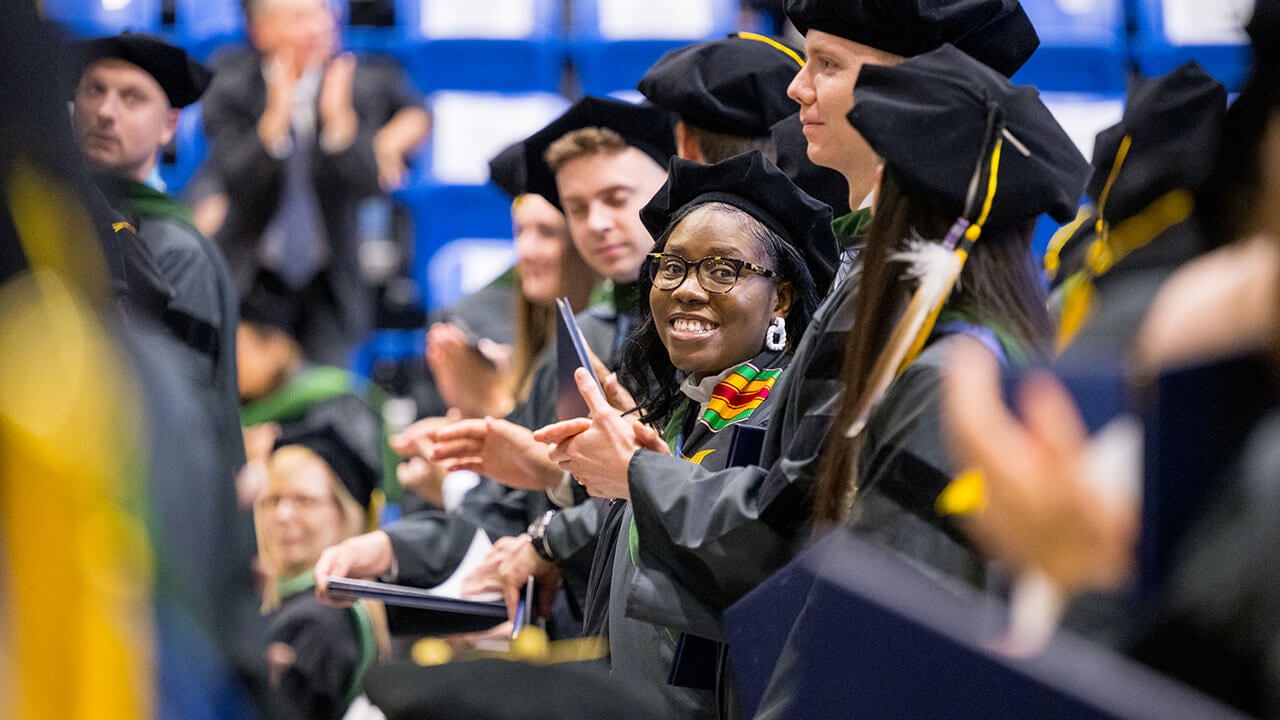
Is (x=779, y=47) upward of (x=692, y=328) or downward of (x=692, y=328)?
upward

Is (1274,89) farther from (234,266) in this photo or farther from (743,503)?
(234,266)

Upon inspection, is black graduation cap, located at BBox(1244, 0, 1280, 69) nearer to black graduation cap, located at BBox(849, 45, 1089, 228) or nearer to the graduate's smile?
black graduation cap, located at BBox(849, 45, 1089, 228)

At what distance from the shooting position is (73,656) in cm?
125

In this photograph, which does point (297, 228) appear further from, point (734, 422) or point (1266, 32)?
point (1266, 32)

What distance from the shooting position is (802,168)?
4.10 meters

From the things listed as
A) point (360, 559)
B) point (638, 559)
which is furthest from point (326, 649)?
point (638, 559)

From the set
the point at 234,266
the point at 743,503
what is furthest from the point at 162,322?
the point at 234,266

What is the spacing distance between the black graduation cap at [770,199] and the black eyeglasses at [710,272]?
0.12 m

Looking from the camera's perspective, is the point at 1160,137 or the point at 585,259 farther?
the point at 585,259

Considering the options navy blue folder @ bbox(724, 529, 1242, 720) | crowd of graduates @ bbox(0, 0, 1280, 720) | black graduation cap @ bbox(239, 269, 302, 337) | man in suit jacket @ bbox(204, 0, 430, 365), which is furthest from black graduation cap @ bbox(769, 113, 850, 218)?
man in suit jacket @ bbox(204, 0, 430, 365)

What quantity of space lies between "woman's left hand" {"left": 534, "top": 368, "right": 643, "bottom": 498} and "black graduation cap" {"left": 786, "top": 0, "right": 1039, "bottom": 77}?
87 cm

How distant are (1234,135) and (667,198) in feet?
7.14

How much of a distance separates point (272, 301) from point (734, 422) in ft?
17.3

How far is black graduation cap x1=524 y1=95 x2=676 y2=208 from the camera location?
4.53m
